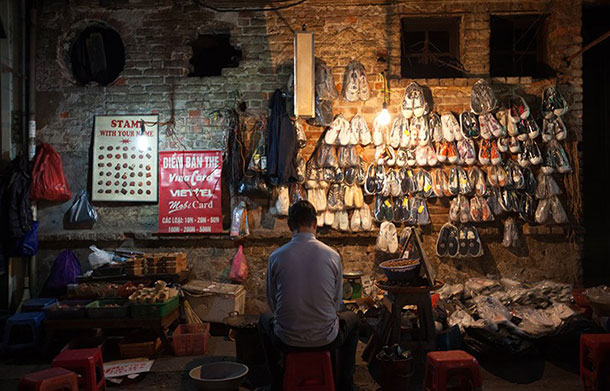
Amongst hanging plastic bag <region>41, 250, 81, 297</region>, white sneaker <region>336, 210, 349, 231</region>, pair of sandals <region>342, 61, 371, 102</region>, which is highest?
pair of sandals <region>342, 61, 371, 102</region>

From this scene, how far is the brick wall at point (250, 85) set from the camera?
7.41 m

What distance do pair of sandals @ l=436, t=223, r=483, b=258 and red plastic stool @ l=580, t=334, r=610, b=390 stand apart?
105 inches

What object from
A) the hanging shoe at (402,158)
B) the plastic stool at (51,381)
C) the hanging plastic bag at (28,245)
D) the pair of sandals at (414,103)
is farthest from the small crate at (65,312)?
the pair of sandals at (414,103)

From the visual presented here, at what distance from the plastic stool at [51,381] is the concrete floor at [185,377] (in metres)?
0.92

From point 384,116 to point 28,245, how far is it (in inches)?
215

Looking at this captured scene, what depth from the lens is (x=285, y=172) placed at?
7051 mm

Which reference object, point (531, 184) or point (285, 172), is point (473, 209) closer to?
point (531, 184)

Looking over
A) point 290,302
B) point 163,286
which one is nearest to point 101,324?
point 163,286

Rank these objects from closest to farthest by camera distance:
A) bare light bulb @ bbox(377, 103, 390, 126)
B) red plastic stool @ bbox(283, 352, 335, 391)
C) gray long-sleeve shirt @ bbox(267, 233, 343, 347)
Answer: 1. red plastic stool @ bbox(283, 352, 335, 391)
2. gray long-sleeve shirt @ bbox(267, 233, 343, 347)
3. bare light bulb @ bbox(377, 103, 390, 126)

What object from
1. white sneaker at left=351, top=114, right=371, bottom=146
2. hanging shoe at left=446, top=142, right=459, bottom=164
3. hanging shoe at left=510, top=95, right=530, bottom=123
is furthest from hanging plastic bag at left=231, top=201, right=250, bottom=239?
hanging shoe at left=510, top=95, right=530, bottom=123

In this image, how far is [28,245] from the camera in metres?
6.98

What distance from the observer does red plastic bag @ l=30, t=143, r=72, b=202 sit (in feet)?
23.5

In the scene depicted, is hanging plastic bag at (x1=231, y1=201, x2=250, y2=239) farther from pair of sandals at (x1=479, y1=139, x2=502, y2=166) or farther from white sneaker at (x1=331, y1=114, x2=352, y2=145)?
pair of sandals at (x1=479, y1=139, x2=502, y2=166)

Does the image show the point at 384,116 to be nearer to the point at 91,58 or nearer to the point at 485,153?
the point at 485,153
